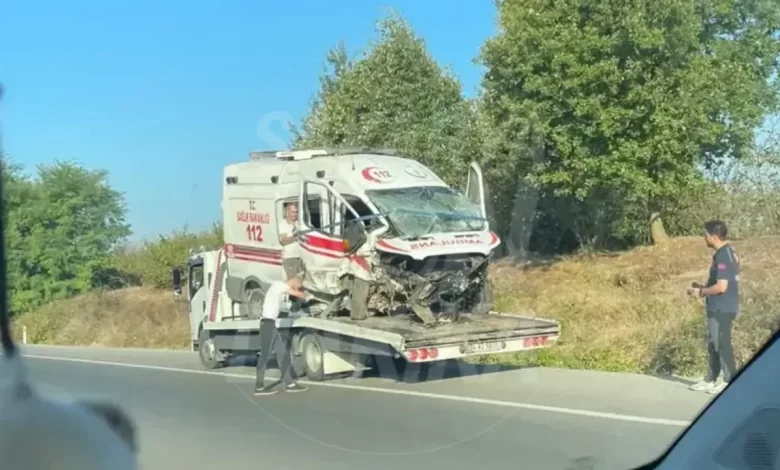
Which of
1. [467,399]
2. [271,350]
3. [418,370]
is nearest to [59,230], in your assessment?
[271,350]

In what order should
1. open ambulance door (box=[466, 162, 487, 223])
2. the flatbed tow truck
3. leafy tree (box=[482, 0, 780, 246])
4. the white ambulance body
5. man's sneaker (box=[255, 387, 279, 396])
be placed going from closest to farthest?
leafy tree (box=[482, 0, 780, 246]) → open ambulance door (box=[466, 162, 487, 223]) → the white ambulance body → man's sneaker (box=[255, 387, 279, 396]) → the flatbed tow truck

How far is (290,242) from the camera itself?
493 centimetres

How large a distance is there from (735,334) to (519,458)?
1747 mm

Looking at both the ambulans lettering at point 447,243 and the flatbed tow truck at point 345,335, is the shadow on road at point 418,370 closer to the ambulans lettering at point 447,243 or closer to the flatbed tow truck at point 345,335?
the flatbed tow truck at point 345,335

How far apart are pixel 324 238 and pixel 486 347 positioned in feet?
5.03

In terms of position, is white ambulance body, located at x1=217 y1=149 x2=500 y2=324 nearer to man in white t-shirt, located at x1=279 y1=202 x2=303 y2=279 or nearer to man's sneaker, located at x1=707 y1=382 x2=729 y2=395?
man in white t-shirt, located at x1=279 y1=202 x2=303 y2=279

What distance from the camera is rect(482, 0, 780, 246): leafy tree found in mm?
3605

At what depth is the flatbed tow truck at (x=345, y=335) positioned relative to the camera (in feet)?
15.5

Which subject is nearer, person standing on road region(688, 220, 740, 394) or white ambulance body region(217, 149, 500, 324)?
person standing on road region(688, 220, 740, 394)

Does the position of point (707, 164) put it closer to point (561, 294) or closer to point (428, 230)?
point (561, 294)

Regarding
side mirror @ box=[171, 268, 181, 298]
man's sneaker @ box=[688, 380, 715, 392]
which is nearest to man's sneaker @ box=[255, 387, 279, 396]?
side mirror @ box=[171, 268, 181, 298]

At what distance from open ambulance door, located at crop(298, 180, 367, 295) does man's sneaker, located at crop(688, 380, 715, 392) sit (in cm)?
162

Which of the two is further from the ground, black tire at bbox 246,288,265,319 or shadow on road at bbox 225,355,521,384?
black tire at bbox 246,288,265,319

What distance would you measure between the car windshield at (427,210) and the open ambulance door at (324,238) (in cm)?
22
